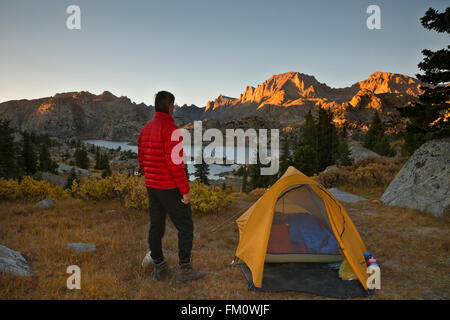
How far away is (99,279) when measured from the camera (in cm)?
471

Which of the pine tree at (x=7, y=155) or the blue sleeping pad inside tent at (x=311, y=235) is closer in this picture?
the blue sleeping pad inside tent at (x=311, y=235)

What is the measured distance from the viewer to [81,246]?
6.36m

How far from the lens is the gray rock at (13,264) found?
15.3 feet

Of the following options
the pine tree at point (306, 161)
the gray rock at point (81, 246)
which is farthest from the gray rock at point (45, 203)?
the pine tree at point (306, 161)

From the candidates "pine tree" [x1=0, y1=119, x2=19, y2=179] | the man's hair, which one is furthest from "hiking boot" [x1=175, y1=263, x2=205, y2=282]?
"pine tree" [x1=0, y1=119, x2=19, y2=179]

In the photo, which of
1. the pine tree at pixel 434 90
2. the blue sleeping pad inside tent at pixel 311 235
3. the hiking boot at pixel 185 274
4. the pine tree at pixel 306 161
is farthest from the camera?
the pine tree at pixel 306 161

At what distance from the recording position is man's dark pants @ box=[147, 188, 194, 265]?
449 cm

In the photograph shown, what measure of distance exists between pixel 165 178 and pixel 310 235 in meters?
4.25

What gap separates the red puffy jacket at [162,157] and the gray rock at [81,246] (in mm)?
3140

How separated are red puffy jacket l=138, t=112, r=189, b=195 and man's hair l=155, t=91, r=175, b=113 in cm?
10

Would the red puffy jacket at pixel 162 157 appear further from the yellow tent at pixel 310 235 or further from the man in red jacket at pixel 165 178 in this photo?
the yellow tent at pixel 310 235

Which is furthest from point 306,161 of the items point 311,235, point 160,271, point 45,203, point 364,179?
point 160,271

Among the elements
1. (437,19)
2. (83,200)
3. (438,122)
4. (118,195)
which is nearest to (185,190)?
(118,195)

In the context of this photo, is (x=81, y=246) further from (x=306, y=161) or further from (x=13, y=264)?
(x=306, y=161)
